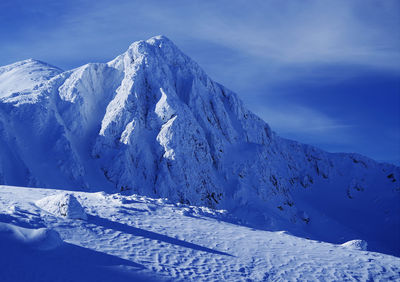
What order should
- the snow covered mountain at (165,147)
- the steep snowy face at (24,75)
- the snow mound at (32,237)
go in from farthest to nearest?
the steep snowy face at (24,75) < the snow covered mountain at (165,147) < the snow mound at (32,237)

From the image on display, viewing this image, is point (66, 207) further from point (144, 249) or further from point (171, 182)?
point (171, 182)

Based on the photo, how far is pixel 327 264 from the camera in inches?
630

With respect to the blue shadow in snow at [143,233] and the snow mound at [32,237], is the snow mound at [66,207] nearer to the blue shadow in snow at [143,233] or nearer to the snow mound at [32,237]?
the blue shadow in snow at [143,233]

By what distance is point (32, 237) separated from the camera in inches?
514

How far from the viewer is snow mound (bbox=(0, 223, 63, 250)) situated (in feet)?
41.9

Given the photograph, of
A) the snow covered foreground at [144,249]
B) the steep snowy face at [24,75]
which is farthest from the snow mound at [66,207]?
the steep snowy face at [24,75]

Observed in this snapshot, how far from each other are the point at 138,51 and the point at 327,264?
5130 cm

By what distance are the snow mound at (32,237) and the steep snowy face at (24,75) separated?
43.0 metres

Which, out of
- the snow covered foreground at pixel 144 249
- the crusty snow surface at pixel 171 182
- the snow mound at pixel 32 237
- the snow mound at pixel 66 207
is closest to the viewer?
the snow covered foreground at pixel 144 249

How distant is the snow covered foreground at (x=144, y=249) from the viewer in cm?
1238

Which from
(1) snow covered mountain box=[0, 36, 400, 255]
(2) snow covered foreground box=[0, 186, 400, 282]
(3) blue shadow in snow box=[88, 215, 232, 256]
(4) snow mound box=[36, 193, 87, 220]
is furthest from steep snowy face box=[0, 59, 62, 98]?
(3) blue shadow in snow box=[88, 215, 232, 256]

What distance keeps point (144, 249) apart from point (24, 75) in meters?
54.9

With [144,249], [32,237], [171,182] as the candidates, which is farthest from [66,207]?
[171,182]

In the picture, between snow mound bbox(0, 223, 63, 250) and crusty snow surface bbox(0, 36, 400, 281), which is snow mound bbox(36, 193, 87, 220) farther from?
snow mound bbox(0, 223, 63, 250)
